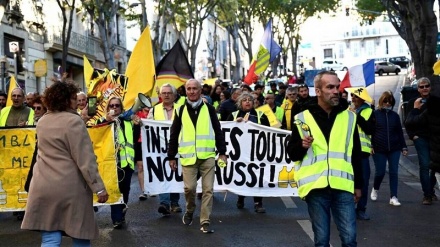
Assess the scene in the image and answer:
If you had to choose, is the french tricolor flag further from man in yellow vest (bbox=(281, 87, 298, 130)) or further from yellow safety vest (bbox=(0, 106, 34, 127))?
yellow safety vest (bbox=(0, 106, 34, 127))

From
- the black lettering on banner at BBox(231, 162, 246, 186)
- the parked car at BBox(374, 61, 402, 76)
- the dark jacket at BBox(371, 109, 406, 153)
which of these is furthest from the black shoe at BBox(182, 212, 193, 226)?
the parked car at BBox(374, 61, 402, 76)

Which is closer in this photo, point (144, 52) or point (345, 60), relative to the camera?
point (144, 52)

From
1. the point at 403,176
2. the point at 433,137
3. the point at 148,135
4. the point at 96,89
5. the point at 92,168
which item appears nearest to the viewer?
the point at 92,168

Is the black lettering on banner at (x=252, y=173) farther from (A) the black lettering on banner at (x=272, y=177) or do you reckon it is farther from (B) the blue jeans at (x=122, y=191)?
(B) the blue jeans at (x=122, y=191)

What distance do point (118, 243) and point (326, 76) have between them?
3.59 metres

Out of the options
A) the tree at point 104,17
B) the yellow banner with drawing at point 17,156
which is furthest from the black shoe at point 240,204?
the tree at point 104,17

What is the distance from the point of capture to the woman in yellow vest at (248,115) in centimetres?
1059

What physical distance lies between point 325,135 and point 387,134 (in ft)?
17.1

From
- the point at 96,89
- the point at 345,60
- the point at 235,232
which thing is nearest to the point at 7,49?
the point at 96,89

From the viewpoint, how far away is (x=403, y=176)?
15117 mm

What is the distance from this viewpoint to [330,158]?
18.6ft

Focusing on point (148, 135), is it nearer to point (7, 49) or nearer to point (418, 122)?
point (418, 122)

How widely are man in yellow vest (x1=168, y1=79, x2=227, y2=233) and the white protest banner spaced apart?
1.65 meters

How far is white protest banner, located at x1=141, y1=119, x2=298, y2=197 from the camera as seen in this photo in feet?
35.0
